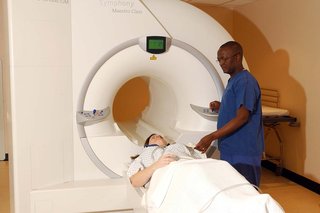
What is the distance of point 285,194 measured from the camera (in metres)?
3.00

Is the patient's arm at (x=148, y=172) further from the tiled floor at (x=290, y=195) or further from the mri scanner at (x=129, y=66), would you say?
the tiled floor at (x=290, y=195)

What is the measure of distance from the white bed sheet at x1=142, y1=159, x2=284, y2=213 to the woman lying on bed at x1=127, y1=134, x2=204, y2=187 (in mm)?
83

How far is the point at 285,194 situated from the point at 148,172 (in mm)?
2002

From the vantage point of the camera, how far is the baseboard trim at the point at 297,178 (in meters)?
3.00

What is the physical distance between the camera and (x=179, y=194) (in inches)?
44.3

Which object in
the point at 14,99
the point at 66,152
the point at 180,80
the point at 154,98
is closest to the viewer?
the point at 14,99

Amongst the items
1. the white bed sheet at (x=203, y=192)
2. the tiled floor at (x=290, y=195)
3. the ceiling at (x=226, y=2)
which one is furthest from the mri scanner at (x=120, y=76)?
the ceiling at (x=226, y=2)

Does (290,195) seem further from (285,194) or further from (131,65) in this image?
(131,65)

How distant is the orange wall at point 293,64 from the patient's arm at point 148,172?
6.59 ft

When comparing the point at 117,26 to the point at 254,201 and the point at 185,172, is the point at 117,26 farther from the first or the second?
the point at 254,201

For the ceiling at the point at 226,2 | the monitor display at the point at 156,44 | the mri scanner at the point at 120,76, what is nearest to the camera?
the mri scanner at the point at 120,76

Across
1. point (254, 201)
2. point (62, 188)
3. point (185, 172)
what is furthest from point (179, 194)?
point (62, 188)

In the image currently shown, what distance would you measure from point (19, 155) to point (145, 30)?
0.81 meters

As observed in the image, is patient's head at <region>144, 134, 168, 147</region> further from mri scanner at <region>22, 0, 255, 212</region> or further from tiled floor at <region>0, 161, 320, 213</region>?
tiled floor at <region>0, 161, 320, 213</region>
